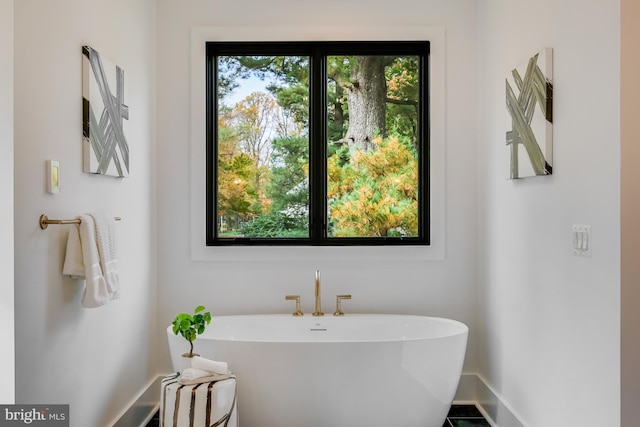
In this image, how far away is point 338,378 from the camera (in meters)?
2.68

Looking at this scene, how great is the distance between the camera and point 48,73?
204cm

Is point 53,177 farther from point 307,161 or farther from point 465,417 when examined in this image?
Answer: point 465,417

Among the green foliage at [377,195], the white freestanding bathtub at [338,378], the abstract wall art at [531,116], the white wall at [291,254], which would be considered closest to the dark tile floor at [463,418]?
the white freestanding bathtub at [338,378]

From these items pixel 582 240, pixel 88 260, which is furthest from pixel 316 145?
pixel 582 240

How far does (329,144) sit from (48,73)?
1.84 m

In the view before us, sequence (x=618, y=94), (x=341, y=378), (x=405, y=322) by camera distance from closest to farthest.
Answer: (x=618, y=94) < (x=341, y=378) < (x=405, y=322)

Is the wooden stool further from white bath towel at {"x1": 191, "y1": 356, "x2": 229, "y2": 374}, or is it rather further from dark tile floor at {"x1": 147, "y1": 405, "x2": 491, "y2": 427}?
dark tile floor at {"x1": 147, "y1": 405, "x2": 491, "y2": 427}

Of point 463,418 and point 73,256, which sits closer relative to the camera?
point 73,256

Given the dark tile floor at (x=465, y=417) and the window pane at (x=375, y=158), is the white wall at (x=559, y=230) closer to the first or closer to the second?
the dark tile floor at (x=465, y=417)

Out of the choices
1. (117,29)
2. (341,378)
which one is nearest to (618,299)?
(341,378)

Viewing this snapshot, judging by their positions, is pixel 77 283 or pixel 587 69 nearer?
pixel 587 69

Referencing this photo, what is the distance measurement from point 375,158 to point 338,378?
146 cm

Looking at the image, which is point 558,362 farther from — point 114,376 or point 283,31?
point 283,31

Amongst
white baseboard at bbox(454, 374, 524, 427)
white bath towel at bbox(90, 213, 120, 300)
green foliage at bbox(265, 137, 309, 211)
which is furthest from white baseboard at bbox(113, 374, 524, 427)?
green foliage at bbox(265, 137, 309, 211)
